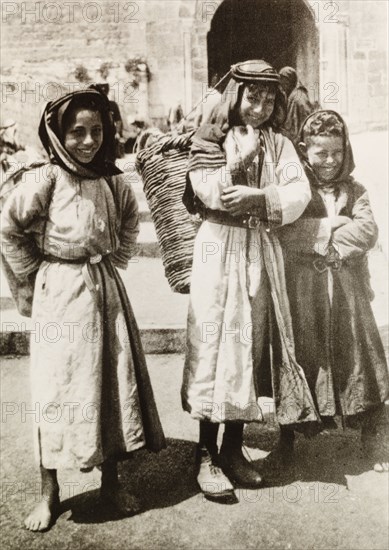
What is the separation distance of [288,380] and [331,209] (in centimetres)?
76

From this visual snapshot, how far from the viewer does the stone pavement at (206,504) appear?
7.38 feet

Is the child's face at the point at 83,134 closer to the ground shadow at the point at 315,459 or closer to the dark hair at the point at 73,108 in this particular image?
the dark hair at the point at 73,108

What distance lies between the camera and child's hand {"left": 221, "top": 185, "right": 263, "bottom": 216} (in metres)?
2.34

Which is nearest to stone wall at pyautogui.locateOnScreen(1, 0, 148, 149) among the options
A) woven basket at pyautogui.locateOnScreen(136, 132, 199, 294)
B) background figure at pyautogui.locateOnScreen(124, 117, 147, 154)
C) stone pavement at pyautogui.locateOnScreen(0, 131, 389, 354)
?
background figure at pyautogui.locateOnScreen(124, 117, 147, 154)

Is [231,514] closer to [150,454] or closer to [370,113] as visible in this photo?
[150,454]

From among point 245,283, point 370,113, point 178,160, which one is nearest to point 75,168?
point 178,160

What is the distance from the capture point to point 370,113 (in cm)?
446

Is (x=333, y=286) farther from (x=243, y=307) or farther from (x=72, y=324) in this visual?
(x=72, y=324)

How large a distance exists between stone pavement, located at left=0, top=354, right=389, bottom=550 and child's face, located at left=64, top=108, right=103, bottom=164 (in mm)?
999

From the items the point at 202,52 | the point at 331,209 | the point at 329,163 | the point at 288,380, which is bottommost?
the point at 288,380

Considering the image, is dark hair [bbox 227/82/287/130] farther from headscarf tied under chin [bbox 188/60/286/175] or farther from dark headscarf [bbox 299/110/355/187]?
dark headscarf [bbox 299/110/355/187]

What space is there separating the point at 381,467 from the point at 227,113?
5.40 ft

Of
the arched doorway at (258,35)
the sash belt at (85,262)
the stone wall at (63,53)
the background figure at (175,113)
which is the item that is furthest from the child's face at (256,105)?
the background figure at (175,113)

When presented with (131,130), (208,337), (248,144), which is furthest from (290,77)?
(131,130)
